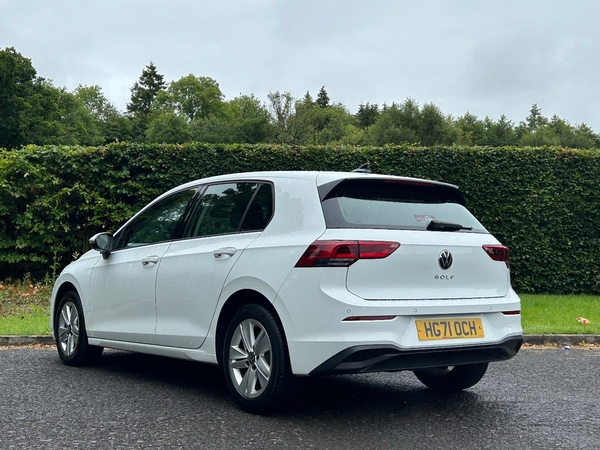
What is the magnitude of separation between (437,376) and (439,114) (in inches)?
3075

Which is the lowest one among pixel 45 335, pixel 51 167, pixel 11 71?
pixel 45 335

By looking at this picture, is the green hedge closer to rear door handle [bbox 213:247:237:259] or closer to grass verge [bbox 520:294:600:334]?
grass verge [bbox 520:294:600:334]

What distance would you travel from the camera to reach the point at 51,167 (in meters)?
14.4

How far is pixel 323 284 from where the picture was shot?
182 inches

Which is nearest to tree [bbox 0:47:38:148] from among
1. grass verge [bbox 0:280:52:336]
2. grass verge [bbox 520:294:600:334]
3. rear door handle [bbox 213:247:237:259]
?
grass verge [bbox 0:280:52:336]

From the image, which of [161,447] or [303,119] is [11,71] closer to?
[303,119]

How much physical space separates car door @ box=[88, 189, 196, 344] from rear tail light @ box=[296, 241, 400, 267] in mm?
1820

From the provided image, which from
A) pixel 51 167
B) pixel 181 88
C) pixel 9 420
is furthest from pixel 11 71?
pixel 9 420

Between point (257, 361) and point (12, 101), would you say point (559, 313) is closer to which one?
point (257, 361)

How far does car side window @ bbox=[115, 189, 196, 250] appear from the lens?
20.7 ft

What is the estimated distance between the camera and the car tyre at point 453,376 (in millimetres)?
5938

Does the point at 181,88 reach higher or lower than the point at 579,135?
higher

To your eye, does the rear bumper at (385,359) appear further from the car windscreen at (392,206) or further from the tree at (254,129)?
the tree at (254,129)

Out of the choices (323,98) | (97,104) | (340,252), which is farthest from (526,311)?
(323,98)
